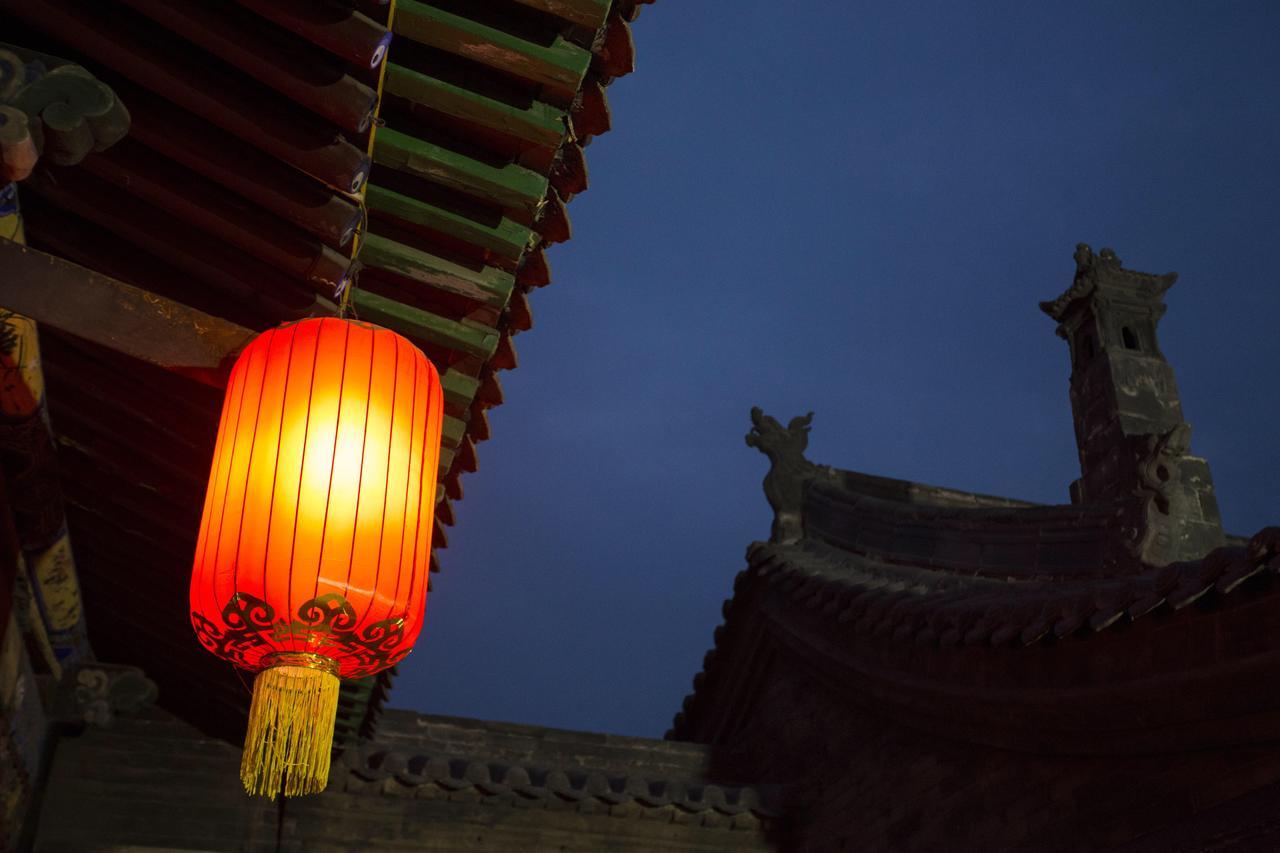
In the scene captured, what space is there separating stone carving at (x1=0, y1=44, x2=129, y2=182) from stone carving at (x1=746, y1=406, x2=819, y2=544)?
285 inches

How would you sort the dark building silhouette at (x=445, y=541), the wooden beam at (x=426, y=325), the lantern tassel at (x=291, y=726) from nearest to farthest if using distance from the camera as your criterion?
1. the lantern tassel at (x=291, y=726)
2. the dark building silhouette at (x=445, y=541)
3. the wooden beam at (x=426, y=325)

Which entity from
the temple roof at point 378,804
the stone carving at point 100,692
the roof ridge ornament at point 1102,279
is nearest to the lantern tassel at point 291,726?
the stone carving at point 100,692

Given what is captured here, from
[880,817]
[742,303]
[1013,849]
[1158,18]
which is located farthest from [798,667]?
[742,303]

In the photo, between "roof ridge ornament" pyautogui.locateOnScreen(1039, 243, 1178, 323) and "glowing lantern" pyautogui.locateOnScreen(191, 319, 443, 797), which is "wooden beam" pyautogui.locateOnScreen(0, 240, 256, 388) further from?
"roof ridge ornament" pyautogui.locateOnScreen(1039, 243, 1178, 323)

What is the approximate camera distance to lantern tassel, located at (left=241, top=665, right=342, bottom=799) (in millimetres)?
2635

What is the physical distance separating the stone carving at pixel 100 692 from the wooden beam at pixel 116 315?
4.30 metres

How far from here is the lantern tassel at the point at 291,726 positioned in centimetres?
263

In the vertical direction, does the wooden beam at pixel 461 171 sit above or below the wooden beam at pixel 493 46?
below

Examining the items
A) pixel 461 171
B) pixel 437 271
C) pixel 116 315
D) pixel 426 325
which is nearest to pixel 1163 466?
pixel 426 325

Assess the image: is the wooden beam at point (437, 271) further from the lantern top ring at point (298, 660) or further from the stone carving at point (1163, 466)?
the stone carving at point (1163, 466)

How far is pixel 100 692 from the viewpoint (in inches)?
263

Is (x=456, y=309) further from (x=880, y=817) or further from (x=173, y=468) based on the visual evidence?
(x=880, y=817)

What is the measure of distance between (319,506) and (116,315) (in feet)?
2.41

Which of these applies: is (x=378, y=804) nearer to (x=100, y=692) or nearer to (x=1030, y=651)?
(x=100, y=692)
